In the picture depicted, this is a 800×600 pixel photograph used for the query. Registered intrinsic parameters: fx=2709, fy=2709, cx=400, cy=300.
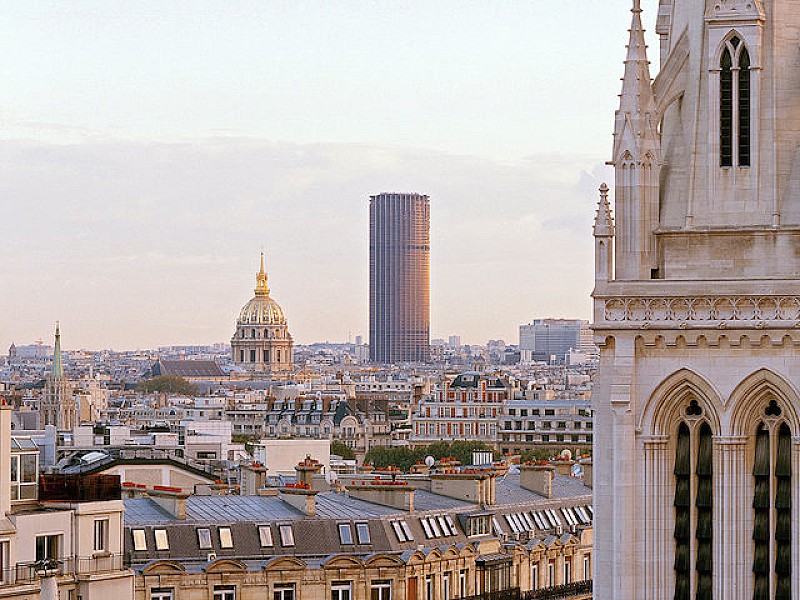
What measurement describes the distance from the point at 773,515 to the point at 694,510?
128cm

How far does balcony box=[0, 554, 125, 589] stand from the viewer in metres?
58.7

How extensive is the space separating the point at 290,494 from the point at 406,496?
4.84 m

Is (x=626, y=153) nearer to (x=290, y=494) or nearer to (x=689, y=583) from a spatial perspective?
(x=689, y=583)

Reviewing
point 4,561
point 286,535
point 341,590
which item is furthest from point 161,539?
point 4,561

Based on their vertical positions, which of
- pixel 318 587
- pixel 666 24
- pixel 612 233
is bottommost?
pixel 318 587

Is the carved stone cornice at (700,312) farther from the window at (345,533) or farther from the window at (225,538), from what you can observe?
the window at (345,533)

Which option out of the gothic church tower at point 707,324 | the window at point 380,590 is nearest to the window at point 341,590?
the window at point 380,590

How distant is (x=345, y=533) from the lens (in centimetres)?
8512

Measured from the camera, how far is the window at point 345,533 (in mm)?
84812

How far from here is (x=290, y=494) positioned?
88312 millimetres

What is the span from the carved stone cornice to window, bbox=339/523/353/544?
4327 centimetres

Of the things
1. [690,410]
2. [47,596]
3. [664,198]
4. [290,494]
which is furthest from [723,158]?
[290,494]

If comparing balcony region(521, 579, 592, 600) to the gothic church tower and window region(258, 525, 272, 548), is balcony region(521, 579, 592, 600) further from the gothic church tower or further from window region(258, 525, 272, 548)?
the gothic church tower

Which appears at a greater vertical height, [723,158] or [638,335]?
[723,158]
